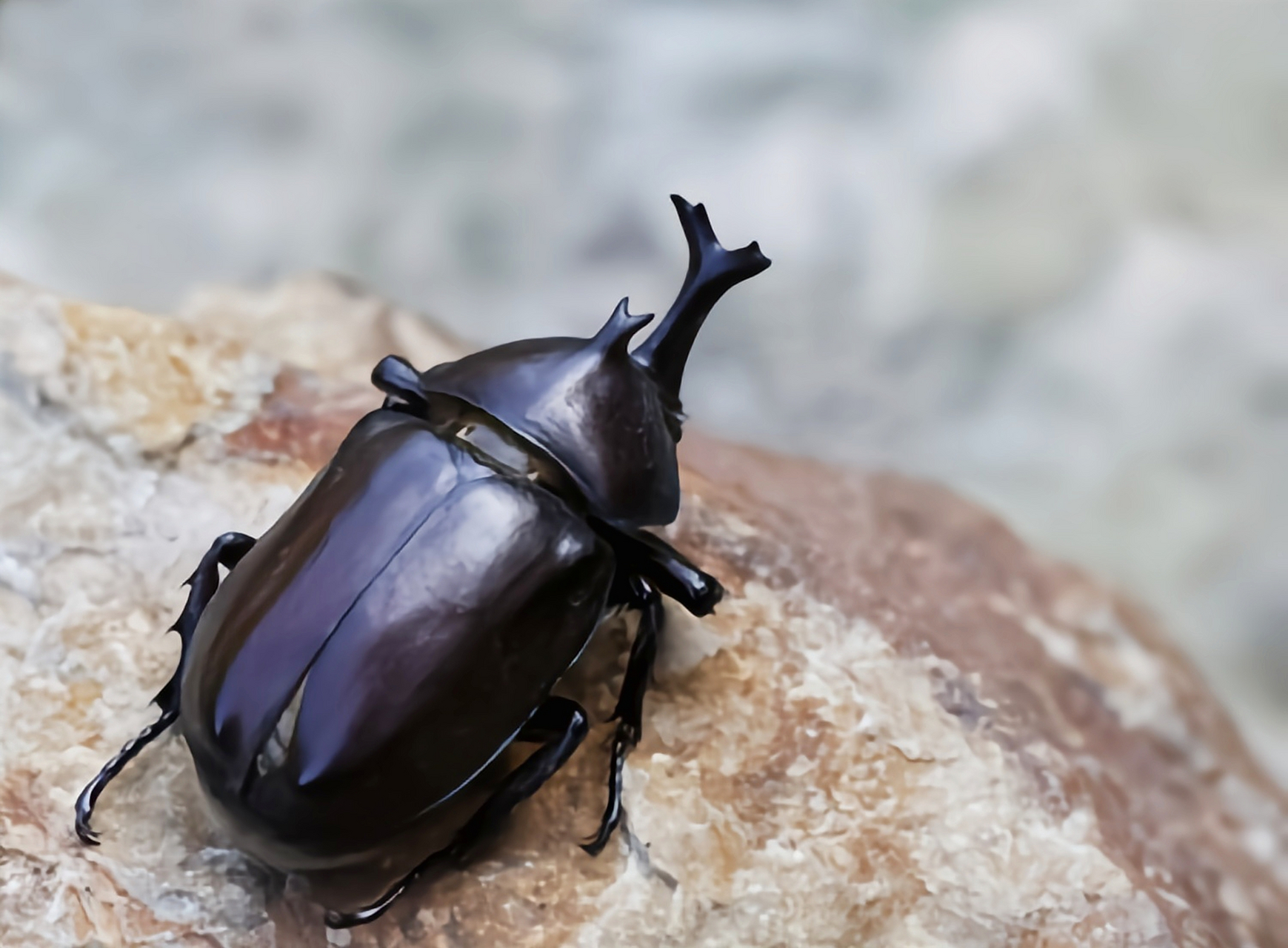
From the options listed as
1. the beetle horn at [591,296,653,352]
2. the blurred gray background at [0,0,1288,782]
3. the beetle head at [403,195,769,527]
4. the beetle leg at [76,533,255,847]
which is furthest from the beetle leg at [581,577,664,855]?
the blurred gray background at [0,0,1288,782]

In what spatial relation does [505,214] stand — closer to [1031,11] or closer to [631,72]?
[631,72]

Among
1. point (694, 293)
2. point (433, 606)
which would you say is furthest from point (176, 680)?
point (694, 293)

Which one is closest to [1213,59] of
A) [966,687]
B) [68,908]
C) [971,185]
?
[971,185]

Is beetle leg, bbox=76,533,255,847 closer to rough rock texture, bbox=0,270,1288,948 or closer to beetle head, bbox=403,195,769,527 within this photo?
rough rock texture, bbox=0,270,1288,948

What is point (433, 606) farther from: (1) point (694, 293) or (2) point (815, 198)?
(2) point (815, 198)

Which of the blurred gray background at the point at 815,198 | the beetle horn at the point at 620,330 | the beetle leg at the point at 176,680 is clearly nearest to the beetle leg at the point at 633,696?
the beetle horn at the point at 620,330

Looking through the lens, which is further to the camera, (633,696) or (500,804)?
(633,696)
